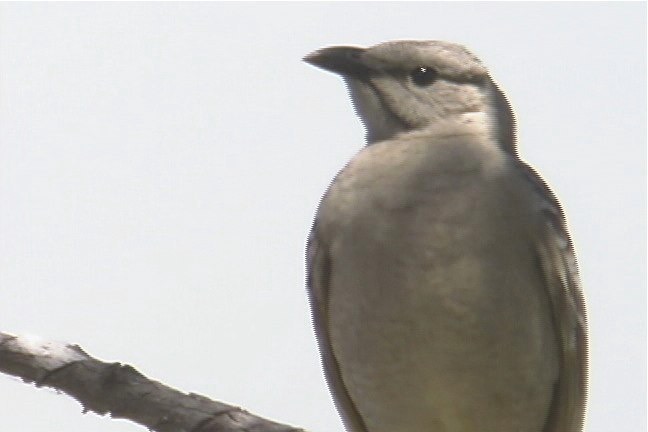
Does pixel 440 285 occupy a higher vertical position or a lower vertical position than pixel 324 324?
higher

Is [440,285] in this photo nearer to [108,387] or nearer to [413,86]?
[413,86]

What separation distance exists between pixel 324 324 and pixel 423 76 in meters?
1.35

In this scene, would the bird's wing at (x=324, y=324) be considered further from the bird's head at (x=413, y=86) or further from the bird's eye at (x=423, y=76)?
the bird's eye at (x=423, y=76)

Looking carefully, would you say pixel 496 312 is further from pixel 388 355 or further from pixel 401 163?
pixel 401 163

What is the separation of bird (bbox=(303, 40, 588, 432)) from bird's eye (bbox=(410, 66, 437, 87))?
0.25 ft

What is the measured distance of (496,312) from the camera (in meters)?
4.43

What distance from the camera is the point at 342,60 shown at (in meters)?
5.05

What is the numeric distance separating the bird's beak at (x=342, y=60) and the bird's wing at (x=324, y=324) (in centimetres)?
79

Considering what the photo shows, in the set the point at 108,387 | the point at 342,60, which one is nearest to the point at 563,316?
the point at 342,60

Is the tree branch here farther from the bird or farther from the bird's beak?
the bird's beak

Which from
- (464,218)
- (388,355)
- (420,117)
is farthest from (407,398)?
(420,117)

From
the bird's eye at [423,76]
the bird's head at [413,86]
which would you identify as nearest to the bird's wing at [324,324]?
the bird's head at [413,86]

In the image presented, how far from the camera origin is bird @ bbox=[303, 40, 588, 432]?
4.44m

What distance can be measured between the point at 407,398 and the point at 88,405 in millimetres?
1513
